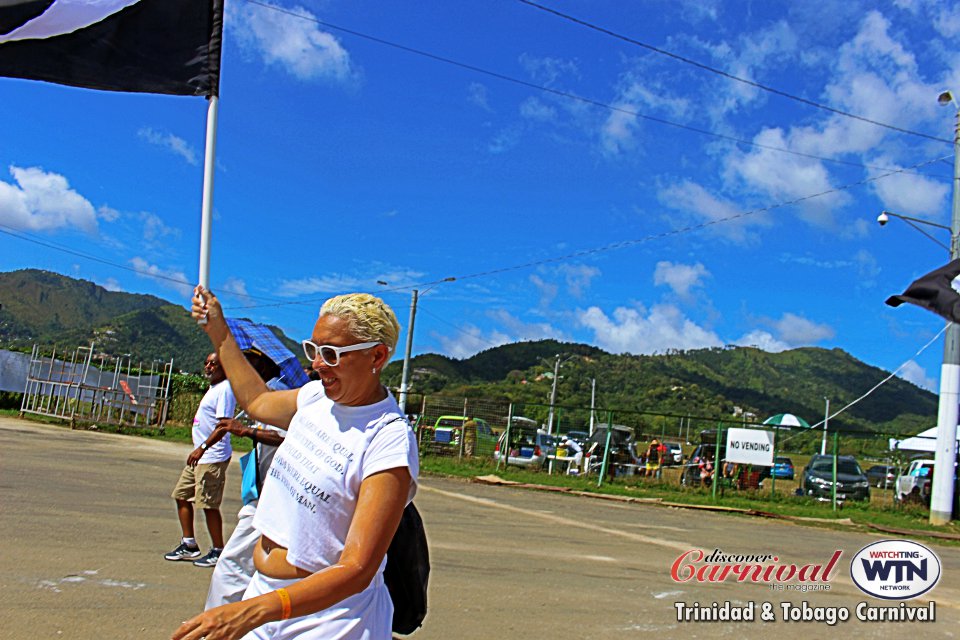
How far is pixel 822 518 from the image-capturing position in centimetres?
1892

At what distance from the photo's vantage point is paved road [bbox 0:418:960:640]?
605 centimetres

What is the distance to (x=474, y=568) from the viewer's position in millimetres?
8719

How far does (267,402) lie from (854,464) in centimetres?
2482

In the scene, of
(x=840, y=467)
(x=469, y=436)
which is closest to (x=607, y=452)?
(x=469, y=436)

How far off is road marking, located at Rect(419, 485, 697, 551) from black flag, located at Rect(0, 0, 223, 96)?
371 inches

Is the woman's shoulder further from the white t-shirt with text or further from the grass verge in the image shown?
the grass verge

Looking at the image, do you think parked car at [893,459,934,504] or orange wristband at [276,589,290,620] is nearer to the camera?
orange wristband at [276,589,290,620]

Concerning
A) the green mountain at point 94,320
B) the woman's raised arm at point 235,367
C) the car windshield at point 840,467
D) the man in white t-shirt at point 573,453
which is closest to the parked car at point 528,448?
the man in white t-shirt at point 573,453

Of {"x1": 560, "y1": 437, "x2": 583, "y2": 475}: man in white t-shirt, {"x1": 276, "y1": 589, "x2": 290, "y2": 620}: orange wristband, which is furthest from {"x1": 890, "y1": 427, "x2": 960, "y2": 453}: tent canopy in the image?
{"x1": 276, "y1": 589, "x2": 290, "y2": 620}: orange wristband

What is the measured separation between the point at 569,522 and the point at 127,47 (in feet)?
36.9

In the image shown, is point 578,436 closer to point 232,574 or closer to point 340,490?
point 232,574

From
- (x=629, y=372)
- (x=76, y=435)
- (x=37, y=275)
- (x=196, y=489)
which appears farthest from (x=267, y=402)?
(x=37, y=275)

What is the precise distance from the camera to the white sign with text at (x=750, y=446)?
2208 cm

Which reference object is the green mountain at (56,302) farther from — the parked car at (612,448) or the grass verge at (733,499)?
the parked car at (612,448)
